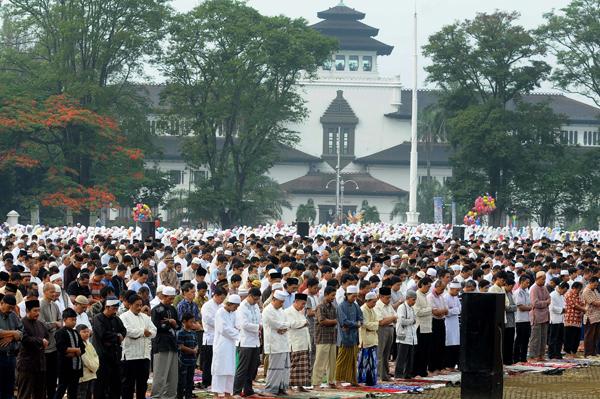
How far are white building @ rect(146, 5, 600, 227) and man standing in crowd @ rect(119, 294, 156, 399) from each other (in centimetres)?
7465

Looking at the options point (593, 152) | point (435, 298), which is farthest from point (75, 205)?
point (435, 298)

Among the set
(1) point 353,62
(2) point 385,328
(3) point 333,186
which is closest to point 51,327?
(2) point 385,328

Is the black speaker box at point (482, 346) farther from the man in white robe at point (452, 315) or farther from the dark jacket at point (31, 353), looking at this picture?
the dark jacket at point (31, 353)

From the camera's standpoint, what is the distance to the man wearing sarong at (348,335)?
19281 mm

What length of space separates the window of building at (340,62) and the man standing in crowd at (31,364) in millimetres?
83949

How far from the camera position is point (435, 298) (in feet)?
70.1

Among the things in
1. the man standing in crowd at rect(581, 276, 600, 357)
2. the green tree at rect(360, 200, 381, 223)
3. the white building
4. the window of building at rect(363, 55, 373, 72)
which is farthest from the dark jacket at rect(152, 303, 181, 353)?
the window of building at rect(363, 55, 373, 72)

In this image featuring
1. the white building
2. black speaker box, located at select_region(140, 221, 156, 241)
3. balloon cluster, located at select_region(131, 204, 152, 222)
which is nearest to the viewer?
black speaker box, located at select_region(140, 221, 156, 241)

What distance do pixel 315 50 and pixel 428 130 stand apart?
24.4 meters

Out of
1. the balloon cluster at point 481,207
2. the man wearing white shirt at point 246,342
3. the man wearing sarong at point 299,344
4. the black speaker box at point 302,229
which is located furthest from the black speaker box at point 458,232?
the man wearing white shirt at point 246,342

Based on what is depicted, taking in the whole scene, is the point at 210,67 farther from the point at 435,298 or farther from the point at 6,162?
the point at 435,298

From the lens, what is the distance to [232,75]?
198ft

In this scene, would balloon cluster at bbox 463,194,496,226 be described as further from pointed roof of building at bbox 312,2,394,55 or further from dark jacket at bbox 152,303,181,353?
dark jacket at bbox 152,303,181,353

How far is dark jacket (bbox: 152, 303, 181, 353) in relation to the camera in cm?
1689
